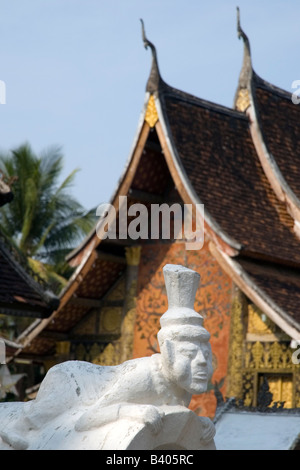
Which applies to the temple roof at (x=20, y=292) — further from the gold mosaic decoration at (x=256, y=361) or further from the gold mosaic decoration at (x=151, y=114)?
the gold mosaic decoration at (x=151, y=114)

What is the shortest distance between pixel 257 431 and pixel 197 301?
304cm

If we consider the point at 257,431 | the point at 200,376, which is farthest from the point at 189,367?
the point at 257,431

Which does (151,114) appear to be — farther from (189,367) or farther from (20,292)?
(189,367)

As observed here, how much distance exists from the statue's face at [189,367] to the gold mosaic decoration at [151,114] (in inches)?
340

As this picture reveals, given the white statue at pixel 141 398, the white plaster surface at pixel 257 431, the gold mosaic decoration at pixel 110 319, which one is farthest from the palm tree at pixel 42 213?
the white statue at pixel 141 398

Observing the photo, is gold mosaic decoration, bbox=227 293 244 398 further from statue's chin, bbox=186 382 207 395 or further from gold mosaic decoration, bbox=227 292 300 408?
statue's chin, bbox=186 382 207 395

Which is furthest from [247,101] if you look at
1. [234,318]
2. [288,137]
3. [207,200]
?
[234,318]

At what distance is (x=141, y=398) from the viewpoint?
530cm

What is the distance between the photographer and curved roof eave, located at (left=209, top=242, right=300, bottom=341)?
39.3 feet

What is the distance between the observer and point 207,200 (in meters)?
13.5

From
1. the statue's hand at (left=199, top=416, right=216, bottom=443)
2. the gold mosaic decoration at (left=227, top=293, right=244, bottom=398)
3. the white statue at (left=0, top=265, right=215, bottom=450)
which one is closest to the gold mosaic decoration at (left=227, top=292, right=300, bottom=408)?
the gold mosaic decoration at (left=227, top=293, right=244, bottom=398)

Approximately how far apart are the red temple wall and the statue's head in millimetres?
7833

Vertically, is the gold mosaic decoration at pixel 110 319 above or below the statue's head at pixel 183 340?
above

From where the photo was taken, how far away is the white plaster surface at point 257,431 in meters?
10.5
